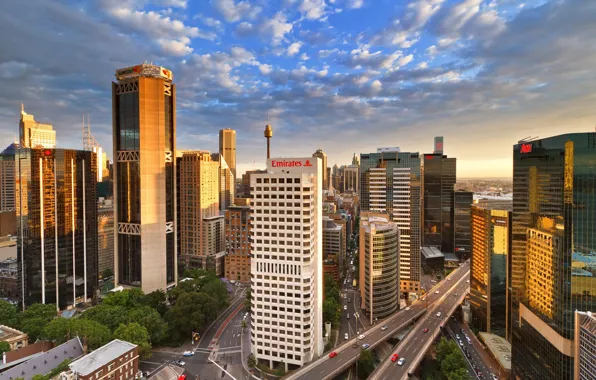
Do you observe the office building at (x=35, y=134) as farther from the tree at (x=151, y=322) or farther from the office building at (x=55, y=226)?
the tree at (x=151, y=322)

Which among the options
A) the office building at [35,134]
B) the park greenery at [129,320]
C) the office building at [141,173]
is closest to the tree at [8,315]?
the park greenery at [129,320]

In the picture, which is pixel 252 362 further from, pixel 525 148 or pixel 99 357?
pixel 525 148

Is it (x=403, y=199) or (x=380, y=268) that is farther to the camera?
(x=403, y=199)

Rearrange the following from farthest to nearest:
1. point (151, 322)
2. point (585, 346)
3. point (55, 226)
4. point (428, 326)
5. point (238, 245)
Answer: point (238, 245) → point (55, 226) → point (428, 326) → point (151, 322) → point (585, 346)

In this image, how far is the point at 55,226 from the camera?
9769 centimetres

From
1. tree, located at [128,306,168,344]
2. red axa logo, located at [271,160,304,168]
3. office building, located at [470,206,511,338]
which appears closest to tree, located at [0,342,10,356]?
tree, located at [128,306,168,344]

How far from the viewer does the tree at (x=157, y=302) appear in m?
92.1

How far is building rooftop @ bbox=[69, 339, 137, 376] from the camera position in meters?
55.2

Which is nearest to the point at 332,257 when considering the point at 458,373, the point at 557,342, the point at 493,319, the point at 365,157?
the point at 365,157

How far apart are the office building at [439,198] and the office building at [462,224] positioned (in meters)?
4.15

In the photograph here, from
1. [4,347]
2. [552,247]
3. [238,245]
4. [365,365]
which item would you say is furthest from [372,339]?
[4,347]

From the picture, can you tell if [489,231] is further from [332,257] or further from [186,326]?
[186,326]

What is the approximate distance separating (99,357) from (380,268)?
234 feet

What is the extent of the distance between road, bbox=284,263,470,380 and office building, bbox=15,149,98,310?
78.6 meters
